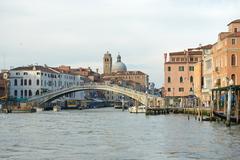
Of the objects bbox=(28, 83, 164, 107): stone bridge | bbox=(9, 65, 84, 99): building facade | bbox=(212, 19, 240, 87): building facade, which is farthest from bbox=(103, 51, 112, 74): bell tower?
bbox=(212, 19, 240, 87): building facade

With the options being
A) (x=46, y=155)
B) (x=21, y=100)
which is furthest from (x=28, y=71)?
(x=46, y=155)

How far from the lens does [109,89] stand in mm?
61062

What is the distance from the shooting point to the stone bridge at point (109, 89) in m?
57.3

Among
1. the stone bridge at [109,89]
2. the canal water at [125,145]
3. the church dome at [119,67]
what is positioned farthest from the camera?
the church dome at [119,67]

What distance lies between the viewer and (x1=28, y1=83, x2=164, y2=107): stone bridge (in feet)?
188

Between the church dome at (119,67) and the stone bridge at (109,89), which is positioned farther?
the church dome at (119,67)

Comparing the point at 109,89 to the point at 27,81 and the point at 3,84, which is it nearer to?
the point at 3,84

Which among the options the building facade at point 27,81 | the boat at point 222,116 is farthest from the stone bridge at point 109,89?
the boat at point 222,116

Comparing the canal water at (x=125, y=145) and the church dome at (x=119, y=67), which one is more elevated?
the church dome at (x=119, y=67)

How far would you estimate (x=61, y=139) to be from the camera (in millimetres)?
20562

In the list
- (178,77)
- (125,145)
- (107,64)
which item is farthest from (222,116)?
(107,64)

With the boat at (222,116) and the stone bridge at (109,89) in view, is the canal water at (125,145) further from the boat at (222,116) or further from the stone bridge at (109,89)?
the stone bridge at (109,89)

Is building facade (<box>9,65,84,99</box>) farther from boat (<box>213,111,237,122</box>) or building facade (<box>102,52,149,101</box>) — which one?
boat (<box>213,111,237,122</box>)

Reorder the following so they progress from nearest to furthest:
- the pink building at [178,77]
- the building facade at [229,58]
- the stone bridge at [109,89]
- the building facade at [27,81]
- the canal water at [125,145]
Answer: the canal water at [125,145] → the building facade at [229,58] → the pink building at [178,77] → the stone bridge at [109,89] → the building facade at [27,81]
